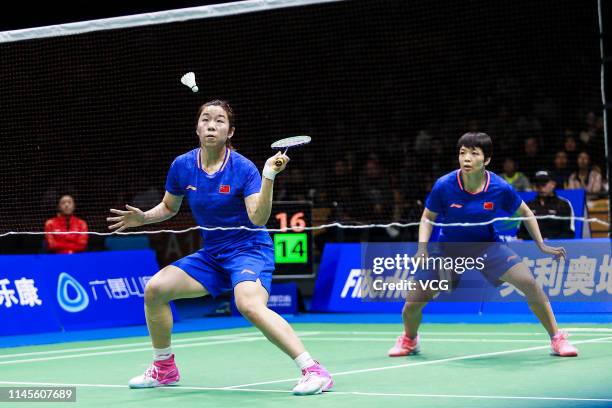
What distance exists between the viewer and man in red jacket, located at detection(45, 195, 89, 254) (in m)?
14.0

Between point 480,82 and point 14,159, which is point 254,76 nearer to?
point 480,82

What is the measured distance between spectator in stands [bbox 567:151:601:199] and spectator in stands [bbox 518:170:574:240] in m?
1.79

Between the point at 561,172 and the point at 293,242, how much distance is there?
4203 mm

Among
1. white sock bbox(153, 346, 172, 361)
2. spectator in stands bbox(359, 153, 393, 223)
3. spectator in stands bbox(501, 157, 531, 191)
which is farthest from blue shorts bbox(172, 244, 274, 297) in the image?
spectator in stands bbox(359, 153, 393, 223)

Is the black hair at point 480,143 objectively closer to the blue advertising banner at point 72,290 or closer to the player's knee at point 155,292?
the player's knee at point 155,292

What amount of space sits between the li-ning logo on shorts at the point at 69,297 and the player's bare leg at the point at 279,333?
6290mm

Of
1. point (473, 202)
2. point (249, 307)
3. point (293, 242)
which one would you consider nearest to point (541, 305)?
point (473, 202)

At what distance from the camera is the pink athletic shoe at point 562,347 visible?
9219mm

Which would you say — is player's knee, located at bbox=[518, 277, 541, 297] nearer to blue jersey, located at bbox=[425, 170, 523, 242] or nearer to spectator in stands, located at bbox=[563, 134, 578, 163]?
blue jersey, located at bbox=[425, 170, 523, 242]

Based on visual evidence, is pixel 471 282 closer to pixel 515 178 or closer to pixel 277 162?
pixel 515 178

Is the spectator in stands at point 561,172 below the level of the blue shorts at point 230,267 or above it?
above

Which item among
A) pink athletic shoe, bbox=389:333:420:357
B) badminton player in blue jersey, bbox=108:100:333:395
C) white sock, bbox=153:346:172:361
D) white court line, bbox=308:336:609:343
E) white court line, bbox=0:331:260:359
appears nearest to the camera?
badminton player in blue jersey, bbox=108:100:333:395

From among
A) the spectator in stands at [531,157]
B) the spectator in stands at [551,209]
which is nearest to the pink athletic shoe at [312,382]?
the spectator in stands at [551,209]

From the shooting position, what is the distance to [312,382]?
23.4 ft
